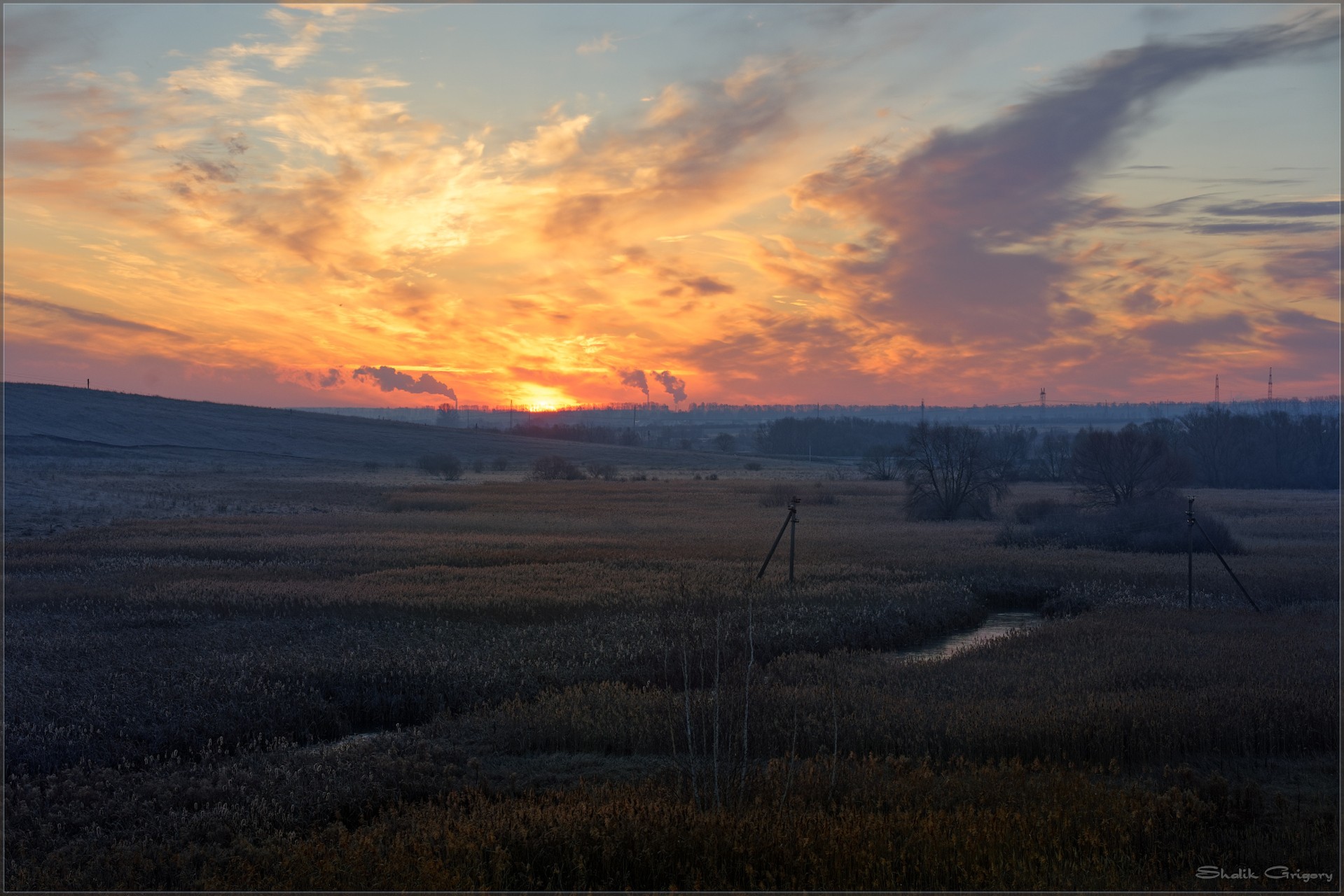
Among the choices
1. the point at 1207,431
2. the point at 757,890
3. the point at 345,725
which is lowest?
the point at 345,725

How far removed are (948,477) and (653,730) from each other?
123 ft

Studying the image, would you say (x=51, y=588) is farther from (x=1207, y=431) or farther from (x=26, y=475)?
(x=1207, y=431)

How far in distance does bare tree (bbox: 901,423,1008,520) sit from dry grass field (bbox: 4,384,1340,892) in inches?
714

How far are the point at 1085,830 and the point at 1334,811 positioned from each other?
2.92 m

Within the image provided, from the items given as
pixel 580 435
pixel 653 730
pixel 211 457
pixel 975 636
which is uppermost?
pixel 580 435

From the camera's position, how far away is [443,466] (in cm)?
8475

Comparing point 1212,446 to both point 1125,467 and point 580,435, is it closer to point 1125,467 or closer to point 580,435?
point 1125,467

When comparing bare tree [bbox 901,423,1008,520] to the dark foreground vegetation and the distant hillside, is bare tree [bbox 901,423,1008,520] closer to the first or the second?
the dark foreground vegetation

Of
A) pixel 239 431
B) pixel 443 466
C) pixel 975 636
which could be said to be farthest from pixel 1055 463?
pixel 239 431

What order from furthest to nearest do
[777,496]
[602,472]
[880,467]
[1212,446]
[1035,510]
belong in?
[602,472] < [880,467] < [1212,446] < [777,496] < [1035,510]

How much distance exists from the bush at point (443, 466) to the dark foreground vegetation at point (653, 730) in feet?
194

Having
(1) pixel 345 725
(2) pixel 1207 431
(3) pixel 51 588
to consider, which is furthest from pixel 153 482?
(2) pixel 1207 431

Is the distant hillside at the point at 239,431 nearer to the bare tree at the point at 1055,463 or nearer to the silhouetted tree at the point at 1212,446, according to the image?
the bare tree at the point at 1055,463

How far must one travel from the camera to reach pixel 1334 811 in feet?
25.7
